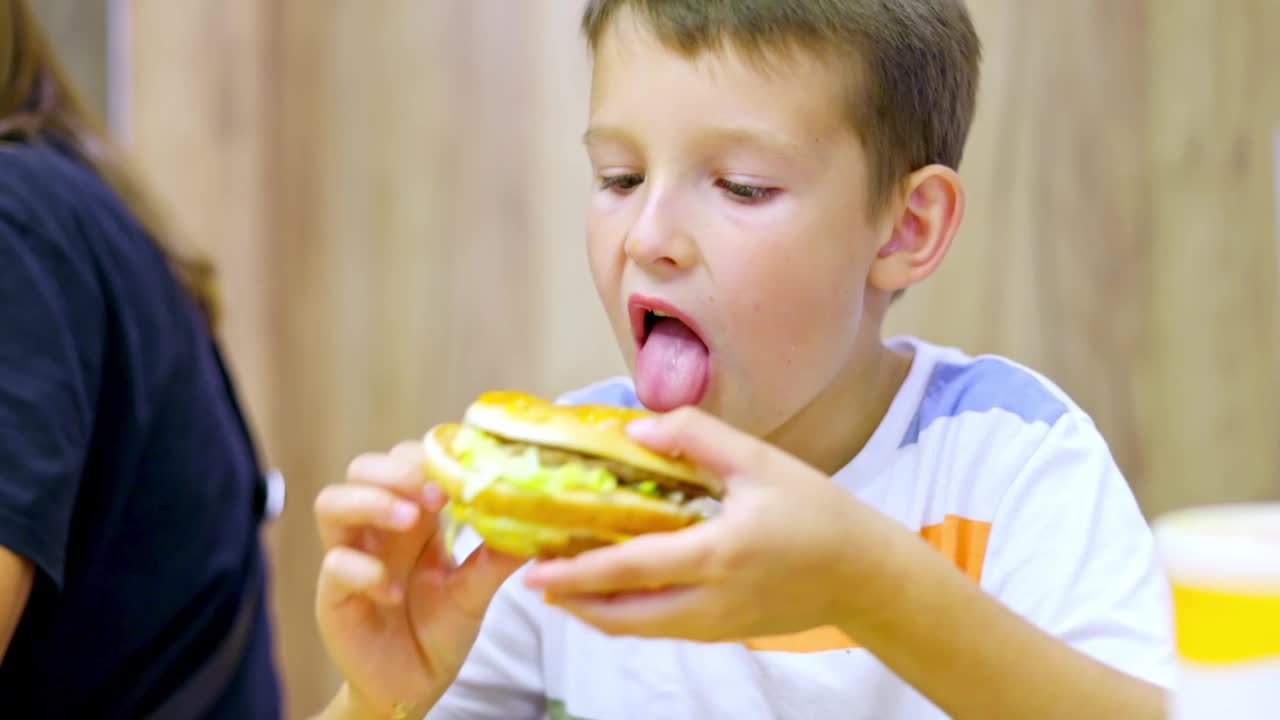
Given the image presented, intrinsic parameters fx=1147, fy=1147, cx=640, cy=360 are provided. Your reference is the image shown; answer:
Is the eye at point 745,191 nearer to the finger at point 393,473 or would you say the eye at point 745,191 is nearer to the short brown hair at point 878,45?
the short brown hair at point 878,45

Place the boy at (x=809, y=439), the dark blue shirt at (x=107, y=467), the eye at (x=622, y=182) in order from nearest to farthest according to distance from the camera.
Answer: the boy at (x=809, y=439), the eye at (x=622, y=182), the dark blue shirt at (x=107, y=467)

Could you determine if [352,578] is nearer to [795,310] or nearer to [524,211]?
[795,310]

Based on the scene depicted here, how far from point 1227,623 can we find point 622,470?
1.22ft

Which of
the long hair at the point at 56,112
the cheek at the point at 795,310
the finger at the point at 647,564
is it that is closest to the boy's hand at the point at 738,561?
the finger at the point at 647,564

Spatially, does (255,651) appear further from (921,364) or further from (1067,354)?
(1067,354)

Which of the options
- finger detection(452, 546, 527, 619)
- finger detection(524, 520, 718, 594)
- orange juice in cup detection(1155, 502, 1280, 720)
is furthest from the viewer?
finger detection(452, 546, 527, 619)

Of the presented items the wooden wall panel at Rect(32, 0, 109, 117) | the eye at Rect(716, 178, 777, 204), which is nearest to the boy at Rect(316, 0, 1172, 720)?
the eye at Rect(716, 178, 777, 204)

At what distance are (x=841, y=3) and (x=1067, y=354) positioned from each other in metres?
0.97

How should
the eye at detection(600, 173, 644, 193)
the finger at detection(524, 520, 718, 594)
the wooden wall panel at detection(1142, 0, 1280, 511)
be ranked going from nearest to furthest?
the finger at detection(524, 520, 718, 594) → the eye at detection(600, 173, 644, 193) → the wooden wall panel at detection(1142, 0, 1280, 511)

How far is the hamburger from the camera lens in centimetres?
68

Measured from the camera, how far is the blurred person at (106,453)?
3.58 ft

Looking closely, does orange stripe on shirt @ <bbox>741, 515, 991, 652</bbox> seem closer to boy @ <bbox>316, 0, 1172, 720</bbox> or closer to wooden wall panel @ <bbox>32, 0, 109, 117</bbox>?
boy @ <bbox>316, 0, 1172, 720</bbox>

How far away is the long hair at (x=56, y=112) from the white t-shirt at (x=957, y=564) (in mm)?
732

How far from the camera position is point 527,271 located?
2201 millimetres
